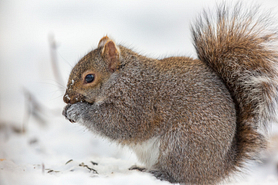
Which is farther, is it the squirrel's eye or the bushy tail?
the squirrel's eye

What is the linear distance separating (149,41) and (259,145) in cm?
251

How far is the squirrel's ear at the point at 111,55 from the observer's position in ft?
6.45

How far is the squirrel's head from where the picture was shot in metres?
1.92

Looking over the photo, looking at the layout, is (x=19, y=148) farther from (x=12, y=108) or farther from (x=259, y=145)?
(x=259, y=145)

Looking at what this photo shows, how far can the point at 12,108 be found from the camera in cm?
298

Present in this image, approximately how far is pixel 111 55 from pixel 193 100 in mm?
565

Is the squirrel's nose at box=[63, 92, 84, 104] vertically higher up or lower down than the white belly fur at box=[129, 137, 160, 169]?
higher up

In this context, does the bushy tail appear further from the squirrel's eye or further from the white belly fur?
the squirrel's eye

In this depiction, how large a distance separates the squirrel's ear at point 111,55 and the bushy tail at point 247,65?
0.51 meters

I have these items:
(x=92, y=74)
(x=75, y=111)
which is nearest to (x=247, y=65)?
(x=92, y=74)

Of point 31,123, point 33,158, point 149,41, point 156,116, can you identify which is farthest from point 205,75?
point 149,41

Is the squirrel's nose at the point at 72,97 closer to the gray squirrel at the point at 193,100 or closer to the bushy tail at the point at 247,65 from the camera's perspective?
the gray squirrel at the point at 193,100

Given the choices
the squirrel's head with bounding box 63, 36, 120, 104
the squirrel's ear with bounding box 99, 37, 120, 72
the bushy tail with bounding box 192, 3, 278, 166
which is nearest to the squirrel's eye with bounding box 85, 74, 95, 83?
the squirrel's head with bounding box 63, 36, 120, 104

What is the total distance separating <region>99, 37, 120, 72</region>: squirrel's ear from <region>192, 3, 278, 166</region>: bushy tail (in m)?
0.51
